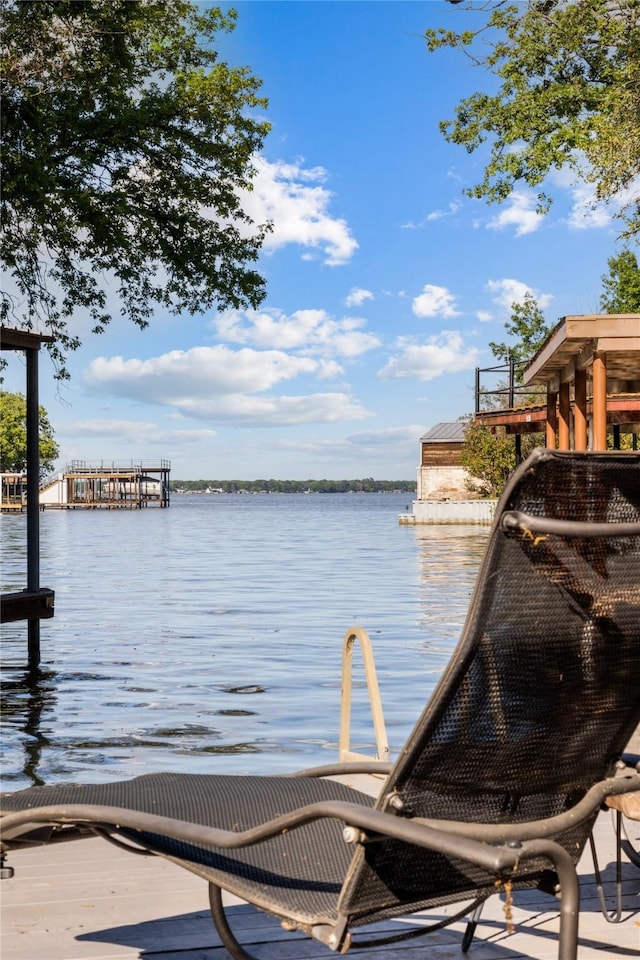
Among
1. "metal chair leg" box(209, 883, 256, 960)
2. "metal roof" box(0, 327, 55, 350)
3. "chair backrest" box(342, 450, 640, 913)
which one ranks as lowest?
"metal chair leg" box(209, 883, 256, 960)

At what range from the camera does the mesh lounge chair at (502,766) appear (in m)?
2.09

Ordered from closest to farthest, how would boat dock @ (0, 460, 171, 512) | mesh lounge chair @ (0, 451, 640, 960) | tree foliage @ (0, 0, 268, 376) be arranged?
1. mesh lounge chair @ (0, 451, 640, 960)
2. tree foliage @ (0, 0, 268, 376)
3. boat dock @ (0, 460, 171, 512)

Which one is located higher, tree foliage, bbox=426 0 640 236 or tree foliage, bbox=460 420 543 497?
tree foliage, bbox=426 0 640 236

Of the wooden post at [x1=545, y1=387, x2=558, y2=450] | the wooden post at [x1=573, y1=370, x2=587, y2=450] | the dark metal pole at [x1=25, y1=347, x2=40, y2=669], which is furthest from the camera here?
the wooden post at [x1=545, y1=387, x2=558, y2=450]

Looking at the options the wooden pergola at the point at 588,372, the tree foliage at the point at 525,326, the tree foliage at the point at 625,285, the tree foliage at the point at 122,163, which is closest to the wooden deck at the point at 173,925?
the wooden pergola at the point at 588,372

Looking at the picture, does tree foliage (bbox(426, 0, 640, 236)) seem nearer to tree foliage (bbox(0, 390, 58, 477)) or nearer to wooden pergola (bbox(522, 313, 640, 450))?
wooden pergola (bbox(522, 313, 640, 450))

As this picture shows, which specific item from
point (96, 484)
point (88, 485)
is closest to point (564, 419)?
point (88, 485)

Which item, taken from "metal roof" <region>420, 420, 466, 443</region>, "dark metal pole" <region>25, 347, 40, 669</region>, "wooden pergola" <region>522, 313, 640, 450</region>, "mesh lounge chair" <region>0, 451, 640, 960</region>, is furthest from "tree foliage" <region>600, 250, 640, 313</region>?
"mesh lounge chair" <region>0, 451, 640, 960</region>

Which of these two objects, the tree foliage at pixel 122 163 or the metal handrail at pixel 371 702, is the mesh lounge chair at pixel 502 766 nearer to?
the metal handrail at pixel 371 702

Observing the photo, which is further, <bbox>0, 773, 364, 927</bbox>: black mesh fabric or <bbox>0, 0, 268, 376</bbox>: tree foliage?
<bbox>0, 0, 268, 376</bbox>: tree foliage

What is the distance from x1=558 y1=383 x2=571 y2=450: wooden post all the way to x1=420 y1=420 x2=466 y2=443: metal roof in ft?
153

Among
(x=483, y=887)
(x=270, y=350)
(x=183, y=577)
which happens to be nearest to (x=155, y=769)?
(x=483, y=887)

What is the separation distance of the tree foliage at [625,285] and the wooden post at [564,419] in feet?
91.4

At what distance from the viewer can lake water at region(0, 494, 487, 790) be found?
8.20 metres
